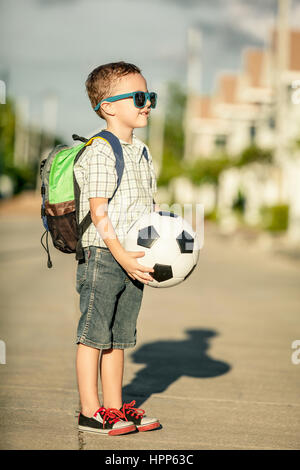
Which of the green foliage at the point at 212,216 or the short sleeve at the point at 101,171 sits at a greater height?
the short sleeve at the point at 101,171

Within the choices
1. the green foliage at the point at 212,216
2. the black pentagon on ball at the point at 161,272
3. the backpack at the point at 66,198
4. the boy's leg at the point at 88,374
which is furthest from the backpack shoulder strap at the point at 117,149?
the green foliage at the point at 212,216

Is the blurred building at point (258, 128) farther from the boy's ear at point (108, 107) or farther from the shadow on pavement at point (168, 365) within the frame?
the boy's ear at point (108, 107)

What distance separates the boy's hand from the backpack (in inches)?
10.7

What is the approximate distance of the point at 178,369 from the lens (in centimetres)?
600

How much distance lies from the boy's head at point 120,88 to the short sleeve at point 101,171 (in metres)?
0.24

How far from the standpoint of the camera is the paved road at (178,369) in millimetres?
4145

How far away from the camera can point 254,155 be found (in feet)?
106

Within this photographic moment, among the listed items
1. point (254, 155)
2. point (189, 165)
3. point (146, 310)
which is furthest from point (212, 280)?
point (189, 165)

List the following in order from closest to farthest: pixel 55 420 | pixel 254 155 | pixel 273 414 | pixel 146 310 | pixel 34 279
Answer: pixel 55 420
pixel 273 414
pixel 146 310
pixel 34 279
pixel 254 155

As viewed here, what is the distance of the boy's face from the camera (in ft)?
13.5

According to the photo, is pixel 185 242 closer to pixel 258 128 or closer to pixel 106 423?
pixel 106 423

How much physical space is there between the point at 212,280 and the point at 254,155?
19.2m

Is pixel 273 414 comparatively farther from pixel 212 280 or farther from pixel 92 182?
pixel 212 280

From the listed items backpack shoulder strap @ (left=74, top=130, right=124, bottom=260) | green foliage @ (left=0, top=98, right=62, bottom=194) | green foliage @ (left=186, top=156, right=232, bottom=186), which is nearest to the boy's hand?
backpack shoulder strap @ (left=74, top=130, right=124, bottom=260)
